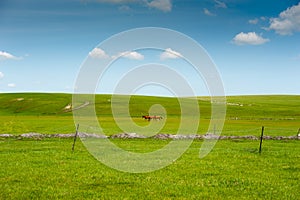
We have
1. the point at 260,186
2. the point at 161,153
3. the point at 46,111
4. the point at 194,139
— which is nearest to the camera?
the point at 260,186

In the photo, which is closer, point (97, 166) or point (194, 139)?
point (97, 166)

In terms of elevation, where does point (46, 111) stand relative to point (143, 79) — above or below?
below

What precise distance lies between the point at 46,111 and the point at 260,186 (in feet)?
415

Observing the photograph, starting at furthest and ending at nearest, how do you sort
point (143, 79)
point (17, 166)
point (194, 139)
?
point (194, 139) < point (143, 79) < point (17, 166)

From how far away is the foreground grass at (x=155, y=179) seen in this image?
54.7ft

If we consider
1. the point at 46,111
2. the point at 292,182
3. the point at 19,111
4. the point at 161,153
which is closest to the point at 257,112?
the point at 46,111

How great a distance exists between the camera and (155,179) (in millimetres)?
19922

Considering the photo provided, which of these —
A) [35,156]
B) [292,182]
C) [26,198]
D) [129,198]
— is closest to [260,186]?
[292,182]

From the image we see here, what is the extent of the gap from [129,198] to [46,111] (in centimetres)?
12647

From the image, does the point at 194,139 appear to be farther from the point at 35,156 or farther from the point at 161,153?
the point at 35,156

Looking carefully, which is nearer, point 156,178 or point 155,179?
point 155,179

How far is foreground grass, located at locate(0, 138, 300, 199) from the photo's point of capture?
16.7 metres

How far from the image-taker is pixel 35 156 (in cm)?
2848

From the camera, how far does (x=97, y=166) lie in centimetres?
2398
